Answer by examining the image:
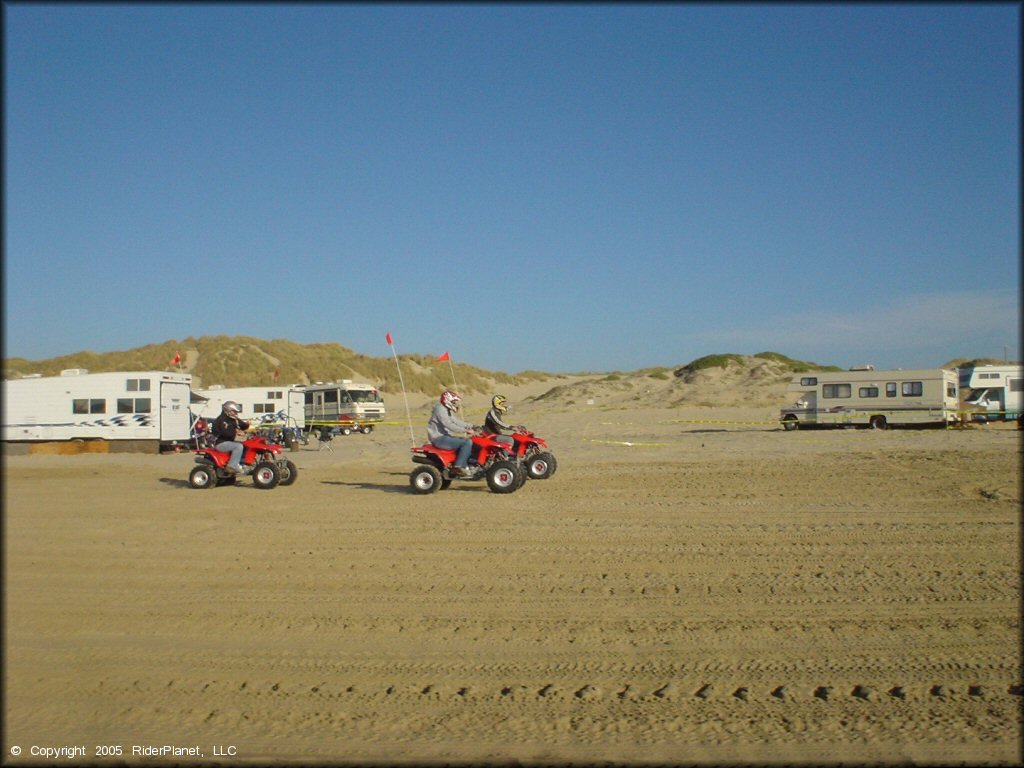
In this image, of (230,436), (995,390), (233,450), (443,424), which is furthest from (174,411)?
(995,390)

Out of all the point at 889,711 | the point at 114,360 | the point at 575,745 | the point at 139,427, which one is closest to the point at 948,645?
the point at 889,711

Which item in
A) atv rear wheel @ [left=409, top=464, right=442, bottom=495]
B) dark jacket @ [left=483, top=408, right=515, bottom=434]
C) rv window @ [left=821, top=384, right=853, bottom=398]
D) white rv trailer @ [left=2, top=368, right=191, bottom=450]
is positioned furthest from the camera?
rv window @ [left=821, top=384, right=853, bottom=398]

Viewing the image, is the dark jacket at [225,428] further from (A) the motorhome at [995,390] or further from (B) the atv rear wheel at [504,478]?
(A) the motorhome at [995,390]

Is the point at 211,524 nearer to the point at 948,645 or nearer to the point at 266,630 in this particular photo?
the point at 266,630

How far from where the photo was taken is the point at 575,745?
13.6ft

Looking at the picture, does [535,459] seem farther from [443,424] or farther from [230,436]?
[230,436]

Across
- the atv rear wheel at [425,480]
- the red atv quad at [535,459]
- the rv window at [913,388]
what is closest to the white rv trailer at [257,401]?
the red atv quad at [535,459]

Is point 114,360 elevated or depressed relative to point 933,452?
elevated

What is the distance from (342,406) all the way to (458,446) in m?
22.1

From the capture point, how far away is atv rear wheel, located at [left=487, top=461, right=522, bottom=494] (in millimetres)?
12648

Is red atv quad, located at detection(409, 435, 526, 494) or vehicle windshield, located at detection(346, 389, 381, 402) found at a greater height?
vehicle windshield, located at detection(346, 389, 381, 402)

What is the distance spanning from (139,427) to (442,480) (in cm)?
1525

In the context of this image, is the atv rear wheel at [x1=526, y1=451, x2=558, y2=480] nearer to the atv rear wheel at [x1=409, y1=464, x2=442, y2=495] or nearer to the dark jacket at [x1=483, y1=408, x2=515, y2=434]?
the dark jacket at [x1=483, y1=408, x2=515, y2=434]

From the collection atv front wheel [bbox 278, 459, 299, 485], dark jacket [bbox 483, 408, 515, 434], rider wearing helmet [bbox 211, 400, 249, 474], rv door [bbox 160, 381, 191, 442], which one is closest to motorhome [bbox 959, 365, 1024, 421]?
dark jacket [bbox 483, 408, 515, 434]
